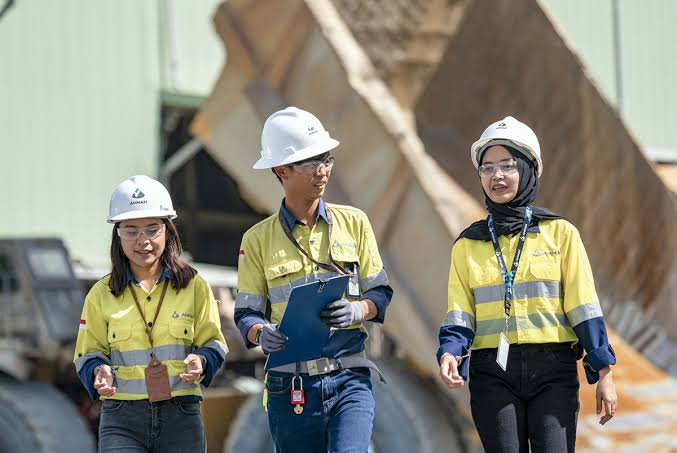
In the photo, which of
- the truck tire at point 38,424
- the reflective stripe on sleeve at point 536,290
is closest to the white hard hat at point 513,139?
the reflective stripe on sleeve at point 536,290

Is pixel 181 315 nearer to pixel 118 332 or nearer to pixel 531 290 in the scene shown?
pixel 118 332

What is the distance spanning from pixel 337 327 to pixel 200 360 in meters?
0.51

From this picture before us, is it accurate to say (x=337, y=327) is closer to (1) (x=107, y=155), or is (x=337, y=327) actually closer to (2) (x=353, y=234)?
(2) (x=353, y=234)

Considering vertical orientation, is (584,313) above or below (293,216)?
below

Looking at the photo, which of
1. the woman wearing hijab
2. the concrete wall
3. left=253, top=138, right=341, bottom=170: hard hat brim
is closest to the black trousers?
the woman wearing hijab

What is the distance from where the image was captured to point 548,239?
4059 mm

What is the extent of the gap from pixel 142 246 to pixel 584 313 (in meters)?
1.57

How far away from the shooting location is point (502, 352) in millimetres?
3879

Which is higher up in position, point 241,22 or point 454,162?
point 241,22

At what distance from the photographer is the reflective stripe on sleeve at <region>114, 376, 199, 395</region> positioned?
4.22 metres

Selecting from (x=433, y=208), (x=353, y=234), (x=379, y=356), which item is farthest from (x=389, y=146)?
(x=353, y=234)

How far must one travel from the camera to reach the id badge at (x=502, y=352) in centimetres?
386

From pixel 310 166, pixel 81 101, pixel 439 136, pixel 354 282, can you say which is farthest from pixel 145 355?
pixel 81 101

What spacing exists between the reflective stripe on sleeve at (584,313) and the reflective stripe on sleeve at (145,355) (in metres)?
1.38
